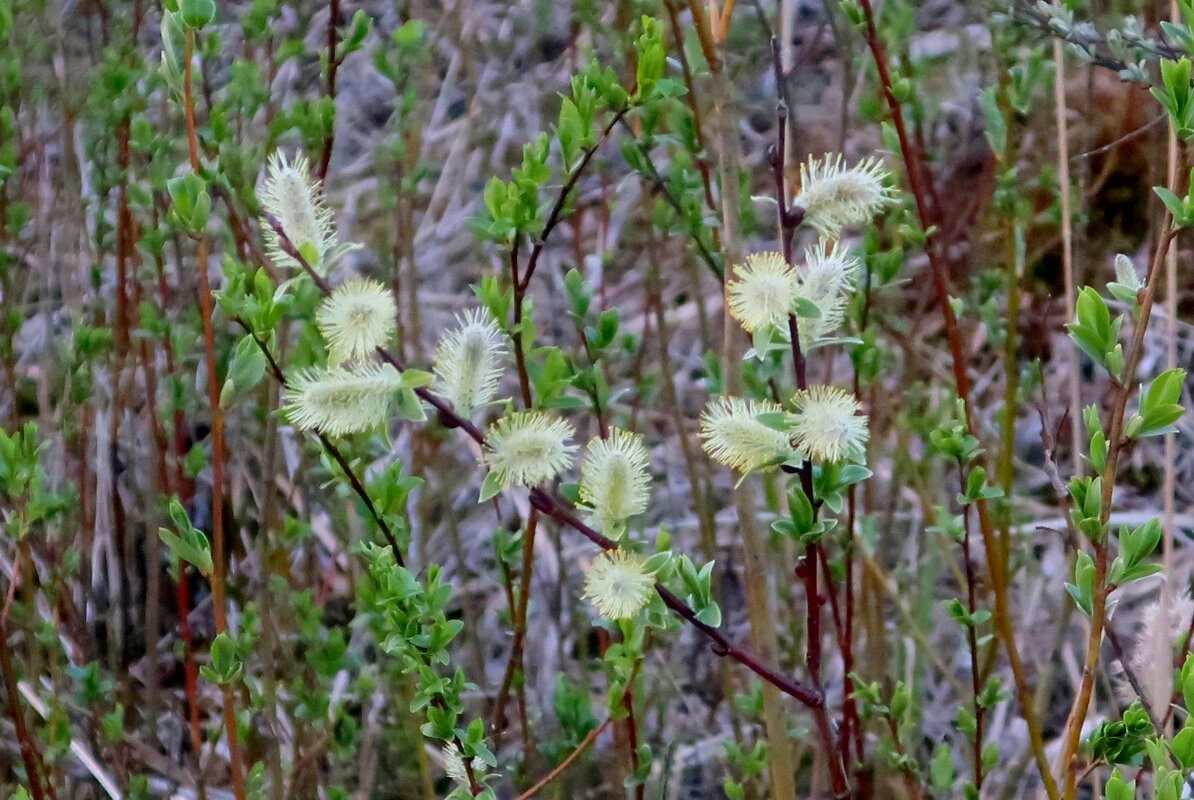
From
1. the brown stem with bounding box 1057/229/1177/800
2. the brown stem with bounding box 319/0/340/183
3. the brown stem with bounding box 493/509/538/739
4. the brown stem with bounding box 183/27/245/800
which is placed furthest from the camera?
the brown stem with bounding box 319/0/340/183

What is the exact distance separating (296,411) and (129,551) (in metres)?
1.01

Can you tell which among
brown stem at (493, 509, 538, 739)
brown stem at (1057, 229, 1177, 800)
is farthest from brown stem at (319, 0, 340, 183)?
brown stem at (1057, 229, 1177, 800)

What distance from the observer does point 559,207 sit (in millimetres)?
816

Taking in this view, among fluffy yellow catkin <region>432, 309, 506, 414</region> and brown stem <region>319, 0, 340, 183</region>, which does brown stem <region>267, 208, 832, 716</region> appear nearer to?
fluffy yellow catkin <region>432, 309, 506, 414</region>

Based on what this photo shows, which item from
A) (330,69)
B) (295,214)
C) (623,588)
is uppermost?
(330,69)

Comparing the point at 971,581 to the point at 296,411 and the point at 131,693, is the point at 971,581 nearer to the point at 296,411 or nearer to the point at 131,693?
the point at 296,411

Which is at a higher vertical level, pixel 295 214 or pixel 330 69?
pixel 330 69

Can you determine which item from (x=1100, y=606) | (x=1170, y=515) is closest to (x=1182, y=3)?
(x=1100, y=606)

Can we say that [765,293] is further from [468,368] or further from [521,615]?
[521,615]

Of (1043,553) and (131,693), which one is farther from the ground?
(1043,553)

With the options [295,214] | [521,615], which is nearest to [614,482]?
[295,214]

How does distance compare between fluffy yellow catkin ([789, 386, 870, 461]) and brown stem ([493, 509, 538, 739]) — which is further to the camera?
brown stem ([493, 509, 538, 739])

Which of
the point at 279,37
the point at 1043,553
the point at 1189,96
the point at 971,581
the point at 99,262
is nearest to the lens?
the point at 1189,96

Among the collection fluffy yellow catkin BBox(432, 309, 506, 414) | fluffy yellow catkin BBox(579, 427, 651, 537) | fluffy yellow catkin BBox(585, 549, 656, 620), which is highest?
fluffy yellow catkin BBox(432, 309, 506, 414)
